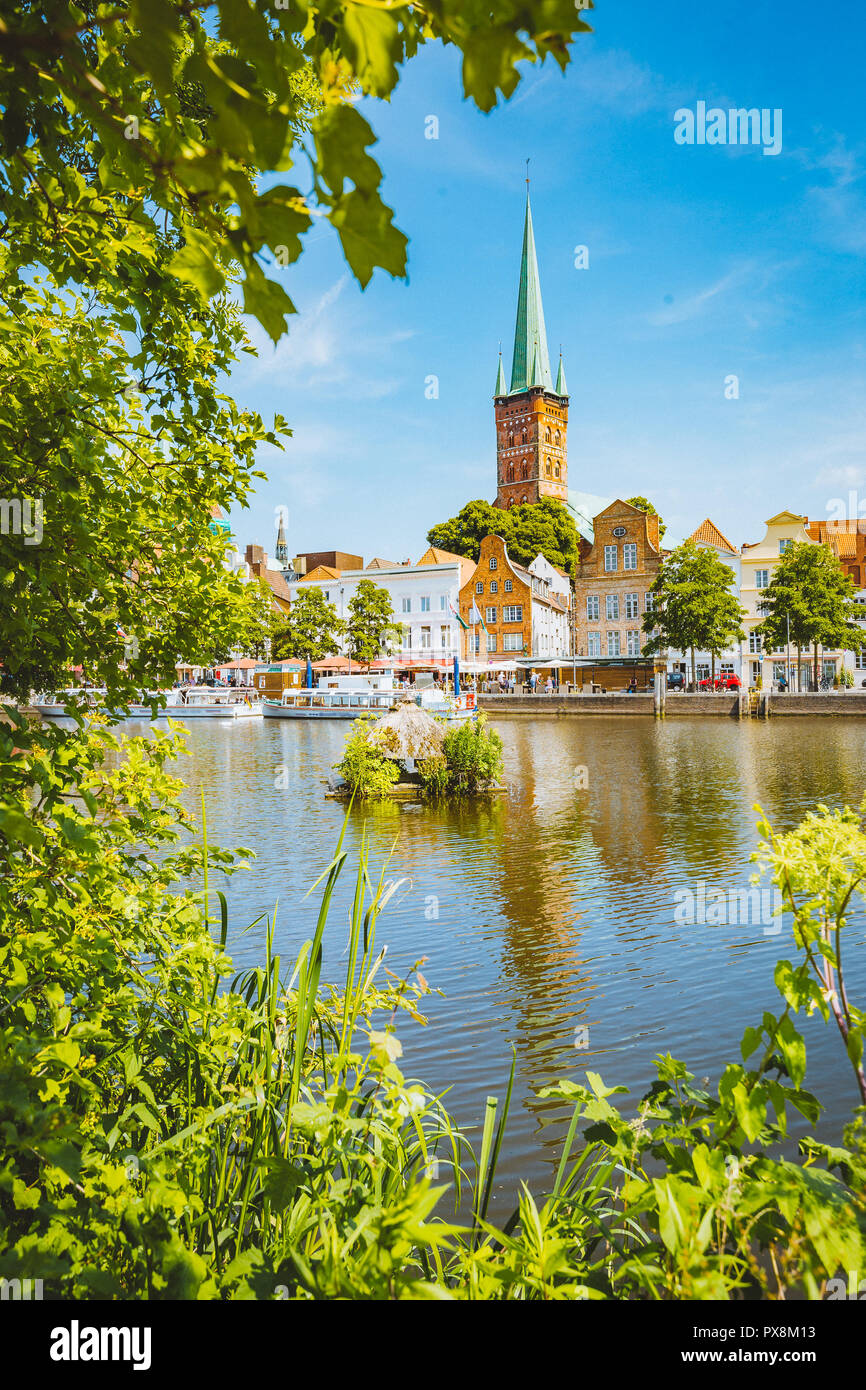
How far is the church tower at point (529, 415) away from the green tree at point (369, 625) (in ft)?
163

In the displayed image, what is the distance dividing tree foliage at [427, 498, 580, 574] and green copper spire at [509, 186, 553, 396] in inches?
1551

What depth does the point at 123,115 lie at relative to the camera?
5.49 feet

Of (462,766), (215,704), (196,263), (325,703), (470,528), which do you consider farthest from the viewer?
(470,528)

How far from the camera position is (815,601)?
2098 inches

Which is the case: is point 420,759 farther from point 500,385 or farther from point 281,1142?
point 500,385

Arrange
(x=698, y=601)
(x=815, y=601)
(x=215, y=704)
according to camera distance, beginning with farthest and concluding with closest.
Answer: (x=215, y=704)
(x=698, y=601)
(x=815, y=601)

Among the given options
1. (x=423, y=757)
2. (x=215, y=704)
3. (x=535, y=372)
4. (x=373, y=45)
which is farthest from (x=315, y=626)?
(x=373, y=45)

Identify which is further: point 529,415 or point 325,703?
point 529,415

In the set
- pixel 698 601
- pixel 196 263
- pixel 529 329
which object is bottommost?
pixel 196 263

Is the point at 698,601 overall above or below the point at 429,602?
below

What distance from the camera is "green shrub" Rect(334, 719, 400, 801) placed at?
62.0ft

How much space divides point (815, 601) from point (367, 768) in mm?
43795

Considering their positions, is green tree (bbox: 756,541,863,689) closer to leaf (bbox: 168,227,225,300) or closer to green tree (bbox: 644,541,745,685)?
green tree (bbox: 644,541,745,685)
